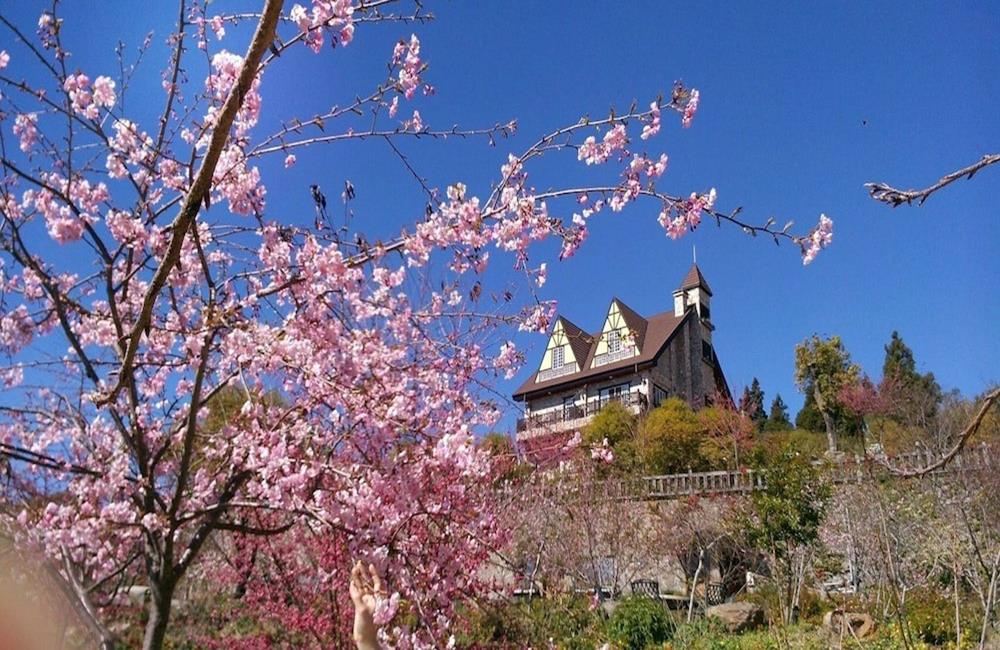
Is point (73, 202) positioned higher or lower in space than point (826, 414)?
lower

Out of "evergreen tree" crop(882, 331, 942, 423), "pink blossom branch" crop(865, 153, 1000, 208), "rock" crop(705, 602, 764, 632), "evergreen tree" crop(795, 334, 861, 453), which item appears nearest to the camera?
"pink blossom branch" crop(865, 153, 1000, 208)

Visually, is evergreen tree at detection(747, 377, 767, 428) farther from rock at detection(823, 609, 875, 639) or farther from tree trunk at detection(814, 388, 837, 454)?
rock at detection(823, 609, 875, 639)

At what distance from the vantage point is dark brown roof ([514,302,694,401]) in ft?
105

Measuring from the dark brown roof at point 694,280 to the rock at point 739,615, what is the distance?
25.9 meters

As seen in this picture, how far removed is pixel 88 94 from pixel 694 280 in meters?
35.3

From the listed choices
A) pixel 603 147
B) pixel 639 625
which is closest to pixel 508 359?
pixel 603 147

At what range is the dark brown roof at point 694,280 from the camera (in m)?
37.0

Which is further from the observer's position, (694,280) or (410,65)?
(694,280)

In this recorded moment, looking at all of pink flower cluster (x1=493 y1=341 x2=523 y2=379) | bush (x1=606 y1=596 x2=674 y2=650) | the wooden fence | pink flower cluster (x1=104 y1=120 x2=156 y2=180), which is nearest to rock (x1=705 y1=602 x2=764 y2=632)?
bush (x1=606 y1=596 x2=674 y2=650)

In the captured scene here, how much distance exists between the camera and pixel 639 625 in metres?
10.5

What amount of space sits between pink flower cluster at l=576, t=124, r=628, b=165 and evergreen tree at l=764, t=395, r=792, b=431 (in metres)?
33.7

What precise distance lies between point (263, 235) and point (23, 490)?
7.42 feet

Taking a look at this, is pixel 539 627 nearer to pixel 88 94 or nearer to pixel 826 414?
pixel 88 94

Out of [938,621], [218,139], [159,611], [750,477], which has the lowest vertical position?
[938,621]
